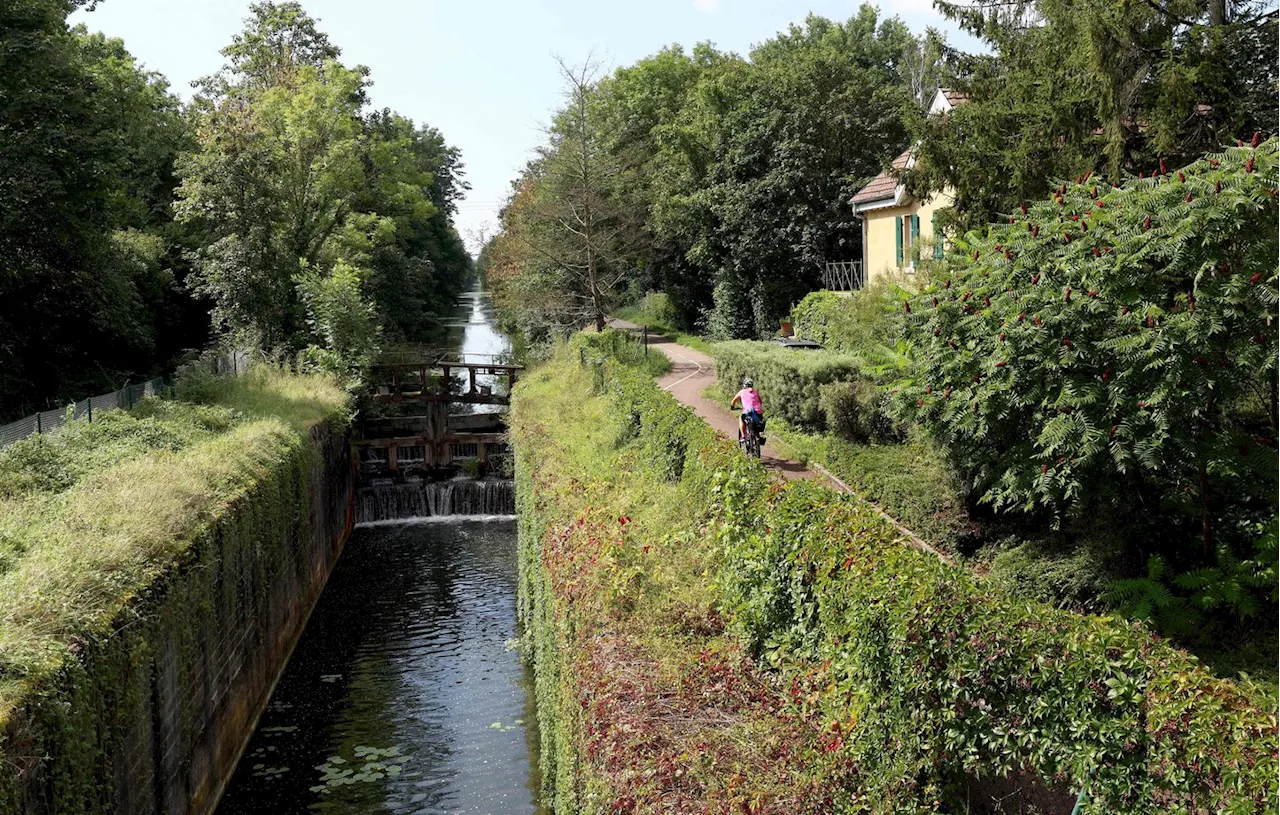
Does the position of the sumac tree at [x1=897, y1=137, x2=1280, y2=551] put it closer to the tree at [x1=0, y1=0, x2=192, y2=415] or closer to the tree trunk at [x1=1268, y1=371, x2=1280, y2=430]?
the tree trunk at [x1=1268, y1=371, x2=1280, y2=430]

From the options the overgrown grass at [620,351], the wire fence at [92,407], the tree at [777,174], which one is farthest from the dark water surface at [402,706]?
the tree at [777,174]

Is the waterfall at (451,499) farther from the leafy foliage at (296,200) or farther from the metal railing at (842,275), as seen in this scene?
the metal railing at (842,275)

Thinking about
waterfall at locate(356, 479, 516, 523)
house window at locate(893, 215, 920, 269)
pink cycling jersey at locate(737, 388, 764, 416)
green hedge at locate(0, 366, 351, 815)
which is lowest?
waterfall at locate(356, 479, 516, 523)

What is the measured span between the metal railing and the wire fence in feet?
68.8

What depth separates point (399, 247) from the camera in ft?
185

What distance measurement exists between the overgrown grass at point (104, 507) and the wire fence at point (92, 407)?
0.27 meters

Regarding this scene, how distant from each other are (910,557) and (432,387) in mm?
31337

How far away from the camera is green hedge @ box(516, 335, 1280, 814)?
506 centimetres

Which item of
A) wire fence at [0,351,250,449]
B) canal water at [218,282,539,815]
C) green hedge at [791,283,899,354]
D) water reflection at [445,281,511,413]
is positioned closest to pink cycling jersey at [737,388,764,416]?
green hedge at [791,283,899,354]

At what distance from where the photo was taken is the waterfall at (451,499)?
109 ft

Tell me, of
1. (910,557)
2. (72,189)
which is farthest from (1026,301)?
(72,189)

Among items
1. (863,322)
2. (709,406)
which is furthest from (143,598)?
(709,406)

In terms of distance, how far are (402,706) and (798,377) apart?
9.88m

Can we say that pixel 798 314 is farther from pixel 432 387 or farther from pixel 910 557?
pixel 910 557
